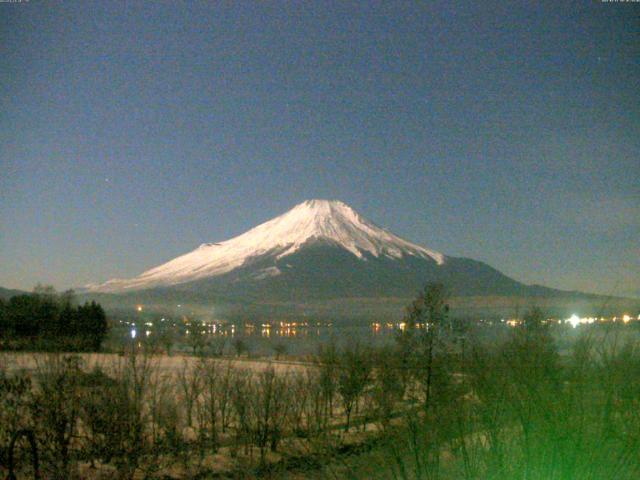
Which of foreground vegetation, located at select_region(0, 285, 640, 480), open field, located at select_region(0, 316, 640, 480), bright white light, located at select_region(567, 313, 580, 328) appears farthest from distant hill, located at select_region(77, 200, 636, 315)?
bright white light, located at select_region(567, 313, 580, 328)

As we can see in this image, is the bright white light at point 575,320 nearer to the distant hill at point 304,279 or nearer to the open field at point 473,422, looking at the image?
the open field at point 473,422

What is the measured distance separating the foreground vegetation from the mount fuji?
14147 cm

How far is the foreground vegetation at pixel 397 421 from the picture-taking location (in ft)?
11.9

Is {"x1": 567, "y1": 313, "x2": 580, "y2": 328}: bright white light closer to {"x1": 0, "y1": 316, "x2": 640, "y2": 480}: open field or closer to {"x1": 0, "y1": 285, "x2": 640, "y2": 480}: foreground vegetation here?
{"x1": 0, "y1": 316, "x2": 640, "y2": 480}: open field

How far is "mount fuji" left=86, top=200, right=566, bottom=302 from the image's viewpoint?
165250 mm

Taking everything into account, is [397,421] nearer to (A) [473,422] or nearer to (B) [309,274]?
(A) [473,422]

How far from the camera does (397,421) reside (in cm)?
650

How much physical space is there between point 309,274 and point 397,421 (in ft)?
569

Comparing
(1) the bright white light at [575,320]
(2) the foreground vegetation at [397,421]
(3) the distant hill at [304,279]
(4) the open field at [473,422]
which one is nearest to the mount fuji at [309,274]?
(3) the distant hill at [304,279]

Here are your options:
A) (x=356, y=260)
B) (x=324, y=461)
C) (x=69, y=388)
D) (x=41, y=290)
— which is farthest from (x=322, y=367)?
(x=356, y=260)

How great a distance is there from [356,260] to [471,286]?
3334cm

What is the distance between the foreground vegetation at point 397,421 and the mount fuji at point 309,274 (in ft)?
464

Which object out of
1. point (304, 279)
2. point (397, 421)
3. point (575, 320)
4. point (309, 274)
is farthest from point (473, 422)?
point (309, 274)

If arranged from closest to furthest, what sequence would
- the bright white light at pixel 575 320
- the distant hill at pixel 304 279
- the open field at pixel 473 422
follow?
the open field at pixel 473 422 < the bright white light at pixel 575 320 < the distant hill at pixel 304 279
